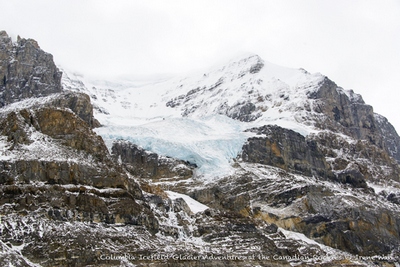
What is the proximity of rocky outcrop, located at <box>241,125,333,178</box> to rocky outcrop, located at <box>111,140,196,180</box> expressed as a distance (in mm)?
19031

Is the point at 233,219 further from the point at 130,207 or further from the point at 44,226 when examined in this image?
the point at 44,226

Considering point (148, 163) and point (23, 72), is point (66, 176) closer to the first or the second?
point (148, 163)

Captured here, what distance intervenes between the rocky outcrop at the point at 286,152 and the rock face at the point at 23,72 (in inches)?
2431

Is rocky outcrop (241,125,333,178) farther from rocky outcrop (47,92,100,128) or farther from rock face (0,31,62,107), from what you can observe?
rock face (0,31,62,107)

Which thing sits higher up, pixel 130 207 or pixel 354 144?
pixel 354 144

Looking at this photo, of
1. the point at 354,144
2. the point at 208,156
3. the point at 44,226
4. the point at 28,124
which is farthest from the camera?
the point at 354,144

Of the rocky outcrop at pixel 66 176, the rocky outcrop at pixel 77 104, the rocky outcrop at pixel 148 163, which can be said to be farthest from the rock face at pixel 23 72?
the rocky outcrop at pixel 66 176

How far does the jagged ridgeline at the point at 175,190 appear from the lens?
99.6 metres

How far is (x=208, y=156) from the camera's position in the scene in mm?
157125

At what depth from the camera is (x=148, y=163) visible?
15512 cm

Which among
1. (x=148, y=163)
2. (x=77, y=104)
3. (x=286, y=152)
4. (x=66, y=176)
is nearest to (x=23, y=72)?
(x=77, y=104)

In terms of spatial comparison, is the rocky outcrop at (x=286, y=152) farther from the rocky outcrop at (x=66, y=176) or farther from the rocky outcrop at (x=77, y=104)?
the rocky outcrop at (x=66, y=176)

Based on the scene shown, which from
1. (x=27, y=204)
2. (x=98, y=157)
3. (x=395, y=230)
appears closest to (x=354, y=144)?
(x=395, y=230)

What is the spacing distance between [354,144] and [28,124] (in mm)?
114307
